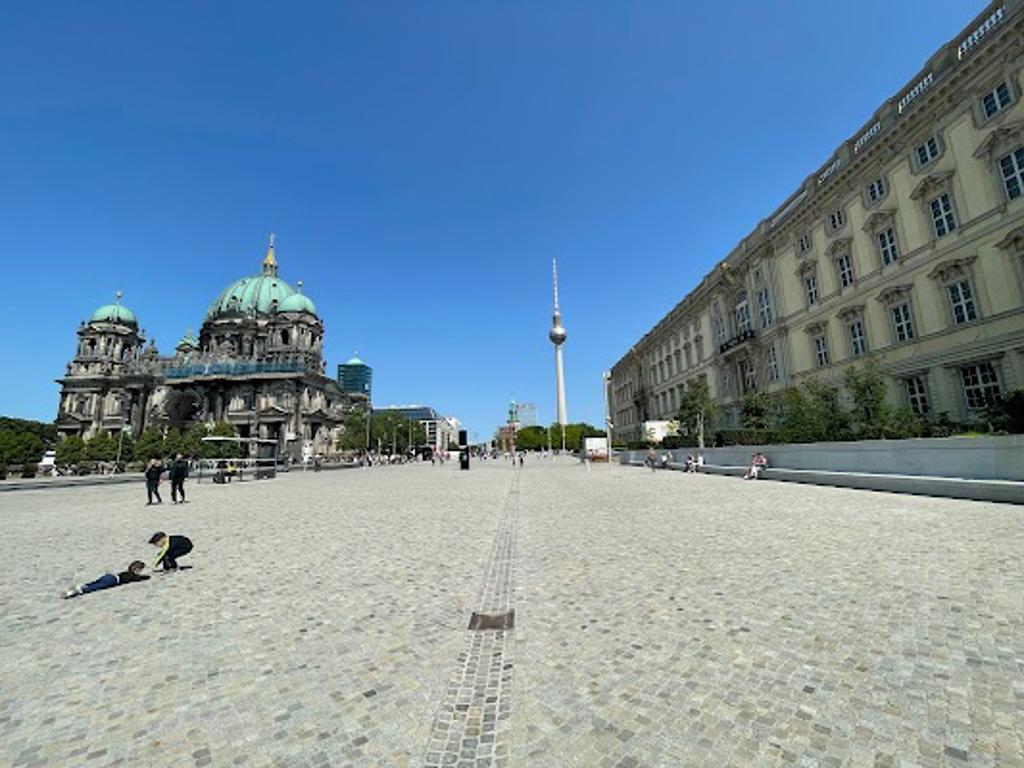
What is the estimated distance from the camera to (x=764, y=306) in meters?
37.7

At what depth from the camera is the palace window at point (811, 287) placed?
3185 centimetres

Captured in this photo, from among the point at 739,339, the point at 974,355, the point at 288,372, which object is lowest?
the point at 974,355

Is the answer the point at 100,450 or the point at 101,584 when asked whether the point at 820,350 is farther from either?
the point at 100,450

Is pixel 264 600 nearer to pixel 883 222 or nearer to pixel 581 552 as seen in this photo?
pixel 581 552

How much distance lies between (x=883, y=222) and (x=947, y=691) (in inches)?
1200

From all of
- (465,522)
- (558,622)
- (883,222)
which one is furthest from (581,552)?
(883,222)

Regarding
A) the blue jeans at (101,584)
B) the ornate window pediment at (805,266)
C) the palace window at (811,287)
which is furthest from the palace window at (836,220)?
the blue jeans at (101,584)

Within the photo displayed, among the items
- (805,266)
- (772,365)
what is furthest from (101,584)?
(772,365)

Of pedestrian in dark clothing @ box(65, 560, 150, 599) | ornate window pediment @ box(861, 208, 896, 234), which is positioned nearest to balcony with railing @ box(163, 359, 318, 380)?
ornate window pediment @ box(861, 208, 896, 234)

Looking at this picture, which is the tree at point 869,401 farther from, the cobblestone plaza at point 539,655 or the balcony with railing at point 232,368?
the balcony with railing at point 232,368

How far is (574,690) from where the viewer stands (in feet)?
11.6

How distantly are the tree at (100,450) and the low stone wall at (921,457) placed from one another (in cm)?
7501

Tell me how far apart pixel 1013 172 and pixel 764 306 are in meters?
18.0

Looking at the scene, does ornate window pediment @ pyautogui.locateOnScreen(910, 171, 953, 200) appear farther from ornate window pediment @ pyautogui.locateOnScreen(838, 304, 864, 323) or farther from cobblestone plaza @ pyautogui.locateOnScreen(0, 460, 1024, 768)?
cobblestone plaza @ pyautogui.locateOnScreen(0, 460, 1024, 768)
